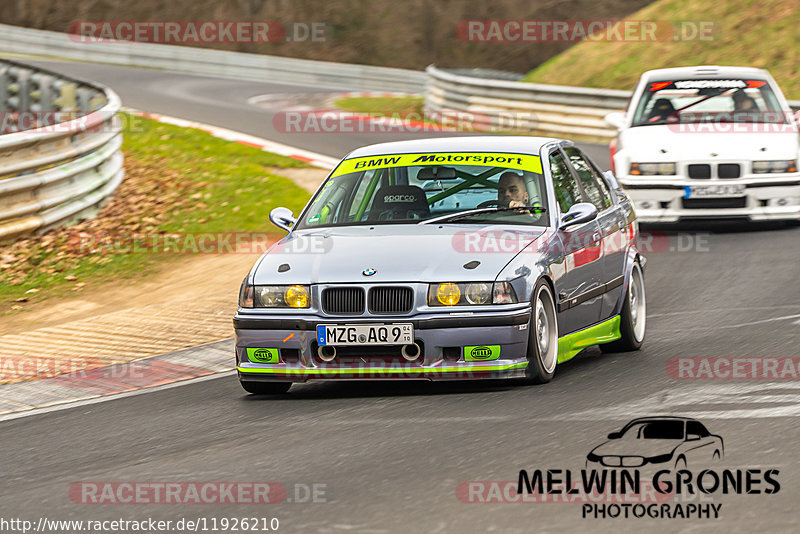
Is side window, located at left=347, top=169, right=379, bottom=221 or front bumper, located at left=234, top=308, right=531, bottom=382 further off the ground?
side window, located at left=347, top=169, right=379, bottom=221

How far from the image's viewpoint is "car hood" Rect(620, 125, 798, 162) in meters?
14.1

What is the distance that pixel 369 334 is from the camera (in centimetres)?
734

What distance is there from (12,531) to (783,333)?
18.3ft

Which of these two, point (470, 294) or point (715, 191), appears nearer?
point (470, 294)

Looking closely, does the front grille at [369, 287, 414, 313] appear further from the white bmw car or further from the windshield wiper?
the white bmw car

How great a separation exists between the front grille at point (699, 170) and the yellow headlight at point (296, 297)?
7508 mm

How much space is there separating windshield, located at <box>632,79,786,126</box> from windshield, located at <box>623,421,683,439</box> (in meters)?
8.92

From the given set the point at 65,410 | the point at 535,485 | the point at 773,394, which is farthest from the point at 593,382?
the point at 65,410

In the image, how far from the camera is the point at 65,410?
806cm
